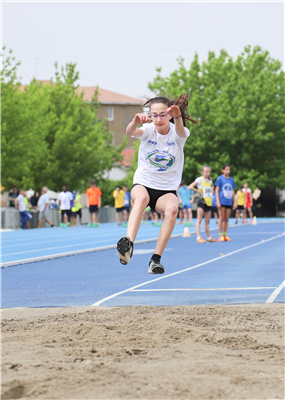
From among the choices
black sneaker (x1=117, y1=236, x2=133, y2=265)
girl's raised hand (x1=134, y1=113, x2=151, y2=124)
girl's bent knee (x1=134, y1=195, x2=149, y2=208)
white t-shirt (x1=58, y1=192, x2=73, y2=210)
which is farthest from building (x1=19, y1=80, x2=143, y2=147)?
black sneaker (x1=117, y1=236, x2=133, y2=265)

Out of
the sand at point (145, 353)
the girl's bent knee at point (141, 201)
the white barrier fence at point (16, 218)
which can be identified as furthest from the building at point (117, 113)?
the girl's bent knee at point (141, 201)

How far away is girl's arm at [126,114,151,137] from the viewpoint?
6.00 meters

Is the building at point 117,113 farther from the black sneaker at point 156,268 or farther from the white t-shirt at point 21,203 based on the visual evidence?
the black sneaker at point 156,268

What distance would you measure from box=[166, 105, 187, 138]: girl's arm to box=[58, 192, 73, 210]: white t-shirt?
23.3 metres

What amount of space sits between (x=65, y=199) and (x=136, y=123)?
23.6 m

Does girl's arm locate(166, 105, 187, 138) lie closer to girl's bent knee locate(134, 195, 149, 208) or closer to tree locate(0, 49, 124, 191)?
girl's bent knee locate(134, 195, 149, 208)

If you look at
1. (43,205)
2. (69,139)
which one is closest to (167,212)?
A: (43,205)

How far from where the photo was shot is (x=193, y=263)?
1359 centimetres

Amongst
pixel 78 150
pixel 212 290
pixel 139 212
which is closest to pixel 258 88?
pixel 78 150

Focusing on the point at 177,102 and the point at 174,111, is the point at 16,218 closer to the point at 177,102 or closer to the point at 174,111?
the point at 177,102

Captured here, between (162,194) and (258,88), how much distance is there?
42290mm

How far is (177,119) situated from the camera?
6.16 m

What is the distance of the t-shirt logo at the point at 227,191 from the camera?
17.6 meters

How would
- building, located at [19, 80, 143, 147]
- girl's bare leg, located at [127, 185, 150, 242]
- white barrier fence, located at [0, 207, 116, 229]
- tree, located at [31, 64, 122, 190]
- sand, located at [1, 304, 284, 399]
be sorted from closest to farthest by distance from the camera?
sand, located at [1, 304, 284, 399]
girl's bare leg, located at [127, 185, 150, 242]
white barrier fence, located at [0, 207, 116, 229]
tree, located at [31, 64, 122, 190]
building, located at [19, 80, 143, 147]
